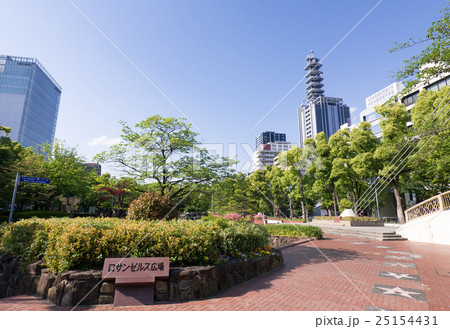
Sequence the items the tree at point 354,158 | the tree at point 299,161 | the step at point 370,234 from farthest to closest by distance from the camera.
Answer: the tree at point 299,161 < the tree at point 354,158 < the step at point 370,234

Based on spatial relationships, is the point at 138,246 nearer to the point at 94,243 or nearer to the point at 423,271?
the point at 94,243

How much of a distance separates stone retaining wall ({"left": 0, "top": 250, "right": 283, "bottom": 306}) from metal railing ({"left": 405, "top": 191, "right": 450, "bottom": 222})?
48.2 ft

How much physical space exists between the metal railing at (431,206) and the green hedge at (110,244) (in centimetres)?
1443

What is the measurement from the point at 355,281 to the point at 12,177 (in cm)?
2575

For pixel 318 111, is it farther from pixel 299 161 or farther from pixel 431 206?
pixel 431 206

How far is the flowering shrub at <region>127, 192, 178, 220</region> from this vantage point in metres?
8.78

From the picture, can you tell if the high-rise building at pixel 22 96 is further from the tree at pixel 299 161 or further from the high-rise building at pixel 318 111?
the high-rise building at pixel 318 111

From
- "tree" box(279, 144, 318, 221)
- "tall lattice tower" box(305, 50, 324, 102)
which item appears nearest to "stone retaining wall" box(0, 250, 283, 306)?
"tree" box(279, 144, 318, 221)

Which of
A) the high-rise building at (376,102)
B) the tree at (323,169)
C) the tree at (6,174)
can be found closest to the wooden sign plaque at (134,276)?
the tree at (6,174)

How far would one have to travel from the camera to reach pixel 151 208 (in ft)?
29.1

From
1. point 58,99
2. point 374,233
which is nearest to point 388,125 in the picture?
point 374,233

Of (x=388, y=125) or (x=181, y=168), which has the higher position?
(x=388, y=125)

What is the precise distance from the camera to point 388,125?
2258cm

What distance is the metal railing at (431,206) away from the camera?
13367 mm
